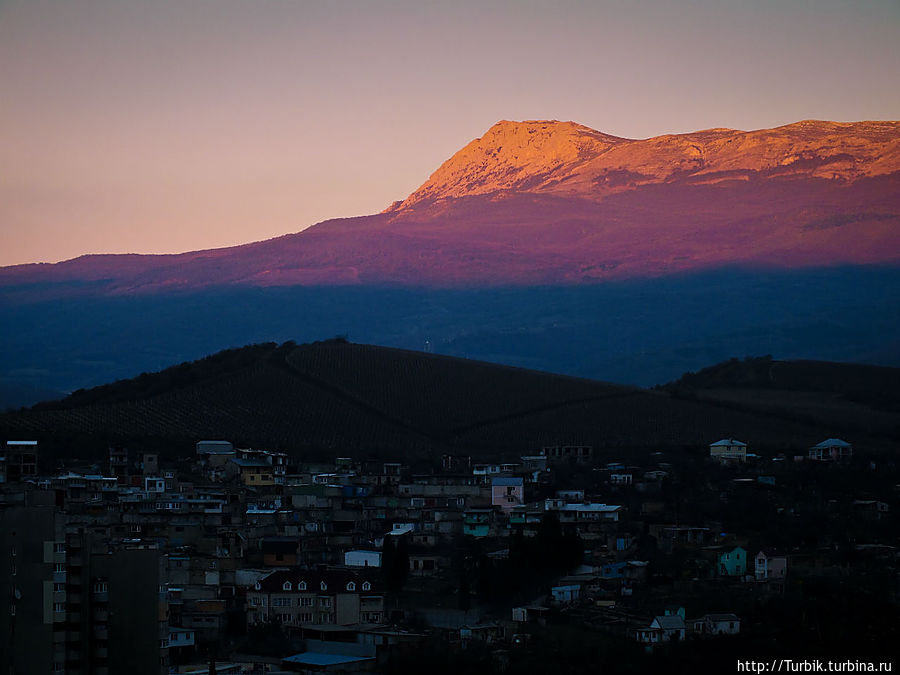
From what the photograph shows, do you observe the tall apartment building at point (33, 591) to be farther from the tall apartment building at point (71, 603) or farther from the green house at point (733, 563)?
the green house at point (733, 563)

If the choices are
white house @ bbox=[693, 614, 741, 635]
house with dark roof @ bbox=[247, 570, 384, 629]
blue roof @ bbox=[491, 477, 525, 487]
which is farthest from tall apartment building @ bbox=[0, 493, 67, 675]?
blue roof @ bbox=[491, 477, 525, 487]

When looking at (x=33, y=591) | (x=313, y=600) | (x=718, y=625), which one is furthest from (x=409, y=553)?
(x=33, y=591)

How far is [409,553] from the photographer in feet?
116

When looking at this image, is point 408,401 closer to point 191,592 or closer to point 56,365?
point 191,592

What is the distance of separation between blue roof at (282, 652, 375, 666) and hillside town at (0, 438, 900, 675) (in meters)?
0.07

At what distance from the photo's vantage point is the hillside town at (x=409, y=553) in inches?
819

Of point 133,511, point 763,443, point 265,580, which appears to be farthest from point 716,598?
point 763,443

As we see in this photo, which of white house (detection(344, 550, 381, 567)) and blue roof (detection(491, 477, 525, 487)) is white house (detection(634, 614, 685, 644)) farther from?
blue roof (detection(491, 477, 525, 487))

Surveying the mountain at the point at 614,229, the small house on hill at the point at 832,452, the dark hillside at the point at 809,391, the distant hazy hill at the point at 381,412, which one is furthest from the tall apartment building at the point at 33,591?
the mountain at the point at 614,229

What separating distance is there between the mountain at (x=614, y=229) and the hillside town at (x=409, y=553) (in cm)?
11195

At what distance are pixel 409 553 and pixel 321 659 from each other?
9.34m

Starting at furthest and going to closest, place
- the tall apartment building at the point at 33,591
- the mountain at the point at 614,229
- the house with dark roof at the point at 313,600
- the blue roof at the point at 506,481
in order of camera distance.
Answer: the mountain at the point at 614,229, the blue roof at the point at 506,481, the house with dark roof at the point at 313,600, the tall apartment building at the point at 33,591

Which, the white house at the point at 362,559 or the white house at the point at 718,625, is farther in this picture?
the white house at the point at 362,559

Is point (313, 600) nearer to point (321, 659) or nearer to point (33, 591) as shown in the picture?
point (321, 659)
